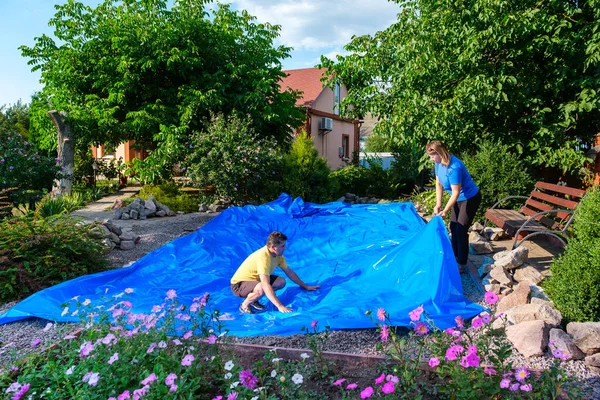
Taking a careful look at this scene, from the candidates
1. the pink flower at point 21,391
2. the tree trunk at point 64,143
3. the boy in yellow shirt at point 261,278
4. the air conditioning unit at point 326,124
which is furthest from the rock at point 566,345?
the air conditioning unit at point 326,124

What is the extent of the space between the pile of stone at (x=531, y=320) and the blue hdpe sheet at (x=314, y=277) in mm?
400

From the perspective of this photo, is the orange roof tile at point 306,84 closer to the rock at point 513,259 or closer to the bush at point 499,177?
the bush at point 499,177

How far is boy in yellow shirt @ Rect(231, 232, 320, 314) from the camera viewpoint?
427 cm

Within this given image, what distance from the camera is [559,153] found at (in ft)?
26.7

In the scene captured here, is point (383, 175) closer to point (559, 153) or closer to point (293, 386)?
point (559, 153)

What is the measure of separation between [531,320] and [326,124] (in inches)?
706

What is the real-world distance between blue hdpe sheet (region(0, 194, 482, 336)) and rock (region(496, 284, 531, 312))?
23 cm

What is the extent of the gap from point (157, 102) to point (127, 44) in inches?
66.1

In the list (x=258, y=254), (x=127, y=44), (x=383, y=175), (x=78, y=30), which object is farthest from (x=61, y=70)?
(x=258, y=254)

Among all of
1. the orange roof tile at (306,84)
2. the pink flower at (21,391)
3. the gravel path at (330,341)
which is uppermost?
the orange roof tile at (306,84)

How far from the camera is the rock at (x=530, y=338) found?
10.6 feet

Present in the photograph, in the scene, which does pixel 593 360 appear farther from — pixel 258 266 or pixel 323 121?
pixel 323 121

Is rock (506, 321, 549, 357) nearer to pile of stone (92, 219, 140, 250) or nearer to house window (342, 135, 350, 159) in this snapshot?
pile of stone (92, 219, 140, 250)

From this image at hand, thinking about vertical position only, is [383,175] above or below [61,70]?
below
